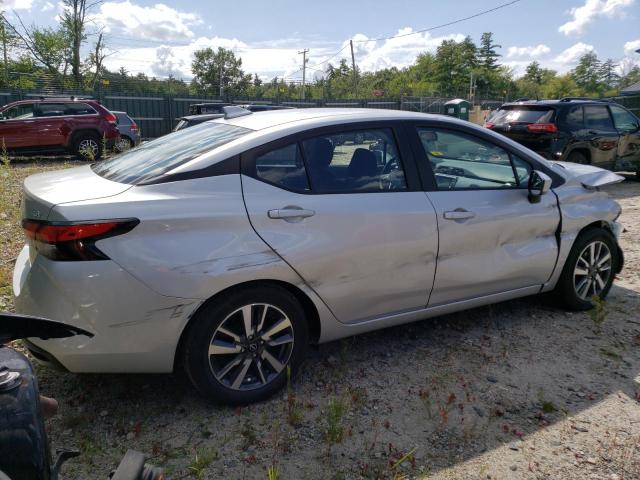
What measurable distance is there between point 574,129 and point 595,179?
584 centimetres

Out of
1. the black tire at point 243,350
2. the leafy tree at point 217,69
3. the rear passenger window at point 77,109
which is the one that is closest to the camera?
the black tire at point 243,350

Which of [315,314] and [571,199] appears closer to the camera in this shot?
[315,314]

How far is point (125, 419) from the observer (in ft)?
9.26

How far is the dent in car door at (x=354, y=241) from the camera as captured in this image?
2.80 meters

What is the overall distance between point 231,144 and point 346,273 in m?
0.97

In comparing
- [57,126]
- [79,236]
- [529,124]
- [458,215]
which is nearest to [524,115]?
[529,124]

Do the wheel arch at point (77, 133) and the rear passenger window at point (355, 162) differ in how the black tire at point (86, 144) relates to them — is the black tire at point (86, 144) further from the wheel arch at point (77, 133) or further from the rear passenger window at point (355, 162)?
the rear passenger window at point (355, 162)

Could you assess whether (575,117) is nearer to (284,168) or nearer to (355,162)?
(355,162)

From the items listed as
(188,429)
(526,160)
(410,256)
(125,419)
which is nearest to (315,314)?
(410,256)

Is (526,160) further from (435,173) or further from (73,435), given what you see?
(73,435)

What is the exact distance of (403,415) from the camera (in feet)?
9.55

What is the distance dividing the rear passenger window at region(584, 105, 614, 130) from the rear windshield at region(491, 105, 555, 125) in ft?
2.94

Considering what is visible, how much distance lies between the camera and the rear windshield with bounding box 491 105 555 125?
9359 mm

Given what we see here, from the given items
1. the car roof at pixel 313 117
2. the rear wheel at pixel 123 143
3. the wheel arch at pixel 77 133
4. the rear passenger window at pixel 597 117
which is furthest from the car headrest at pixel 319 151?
the wheel arch at pixel 77 133
